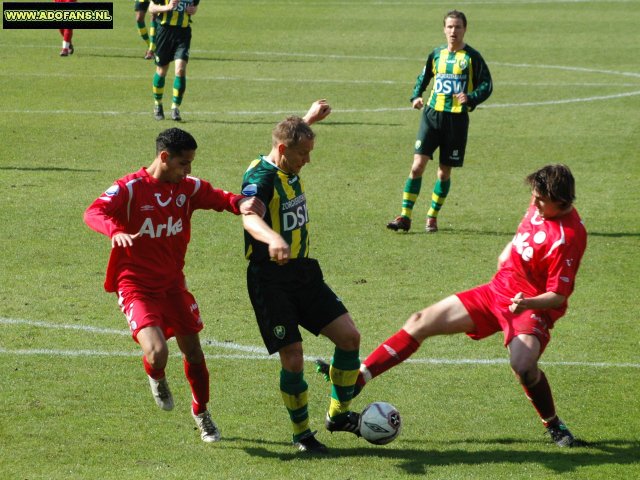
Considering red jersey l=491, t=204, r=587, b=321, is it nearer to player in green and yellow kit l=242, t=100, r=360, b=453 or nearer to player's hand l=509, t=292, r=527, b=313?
player's hand l=509, t=292, r=527, b=313

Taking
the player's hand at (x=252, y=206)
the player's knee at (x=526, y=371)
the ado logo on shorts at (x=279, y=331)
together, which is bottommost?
the player's knee at (x=526, y=371)

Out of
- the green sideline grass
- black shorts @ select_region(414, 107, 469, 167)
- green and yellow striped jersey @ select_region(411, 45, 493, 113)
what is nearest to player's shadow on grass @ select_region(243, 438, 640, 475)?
the green sideline grass

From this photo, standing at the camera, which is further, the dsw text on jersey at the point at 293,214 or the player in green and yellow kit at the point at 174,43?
the player in green and yellow kit at the point at 174,43

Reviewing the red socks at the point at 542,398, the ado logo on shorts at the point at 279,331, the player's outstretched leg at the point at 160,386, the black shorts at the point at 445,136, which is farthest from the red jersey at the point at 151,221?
the black shorts at the point at 445,136

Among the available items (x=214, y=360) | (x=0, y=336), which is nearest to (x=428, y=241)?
(x=214, y=360)

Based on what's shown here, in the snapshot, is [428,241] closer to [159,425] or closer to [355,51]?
[159,425]

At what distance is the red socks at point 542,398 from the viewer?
714 cm

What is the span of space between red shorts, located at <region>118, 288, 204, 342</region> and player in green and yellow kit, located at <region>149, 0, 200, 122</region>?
36.1 feet

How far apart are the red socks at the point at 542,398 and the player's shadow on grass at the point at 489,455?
0.21 metres

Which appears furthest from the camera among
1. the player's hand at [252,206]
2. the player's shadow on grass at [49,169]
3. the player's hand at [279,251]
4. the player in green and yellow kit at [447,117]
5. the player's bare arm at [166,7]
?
the player's bare arm at [166,7]

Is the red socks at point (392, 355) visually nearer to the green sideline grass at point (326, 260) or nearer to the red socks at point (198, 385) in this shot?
the green sideline grass at point (326, 260)

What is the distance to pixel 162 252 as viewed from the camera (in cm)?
729

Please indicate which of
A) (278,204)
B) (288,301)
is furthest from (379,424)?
(278,204)

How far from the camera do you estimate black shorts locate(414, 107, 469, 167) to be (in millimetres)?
12797
